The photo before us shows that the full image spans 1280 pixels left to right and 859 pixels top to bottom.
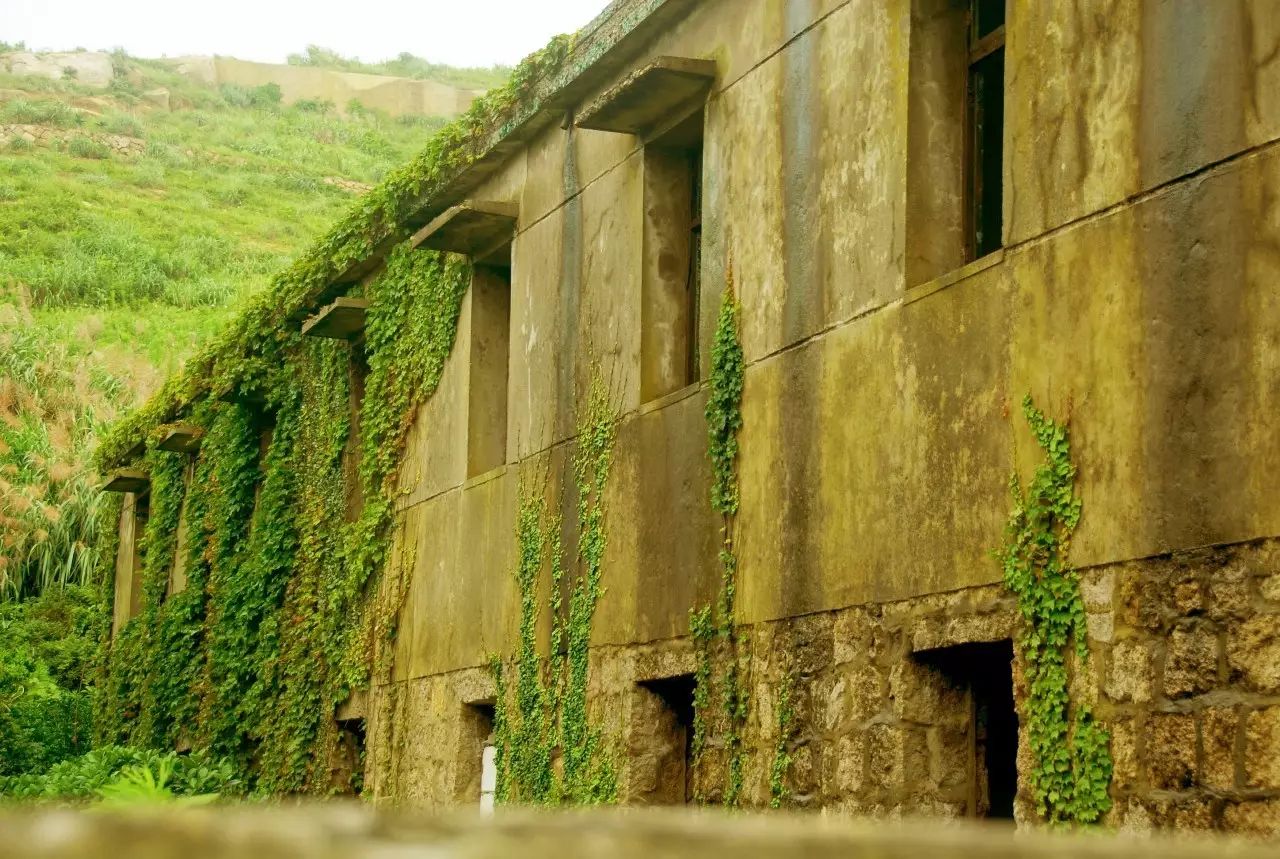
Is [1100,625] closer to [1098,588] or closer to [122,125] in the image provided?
[1098,588]

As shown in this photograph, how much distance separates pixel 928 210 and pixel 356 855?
291 inches

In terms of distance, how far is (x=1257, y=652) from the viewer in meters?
6.60

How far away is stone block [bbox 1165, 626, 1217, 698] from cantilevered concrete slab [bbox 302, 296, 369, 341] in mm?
10606

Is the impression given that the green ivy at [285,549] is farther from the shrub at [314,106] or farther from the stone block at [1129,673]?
the shrub at [314,106]

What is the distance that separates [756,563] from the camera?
9.99 metres

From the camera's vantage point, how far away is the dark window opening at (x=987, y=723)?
851 centimetres

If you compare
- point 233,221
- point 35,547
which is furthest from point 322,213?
point 35,547

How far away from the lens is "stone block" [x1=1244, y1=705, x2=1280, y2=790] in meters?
6.51

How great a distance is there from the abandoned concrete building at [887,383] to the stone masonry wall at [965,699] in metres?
0.01

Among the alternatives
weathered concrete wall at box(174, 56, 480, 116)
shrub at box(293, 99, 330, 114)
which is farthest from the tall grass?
weathered concrete wall at box(174, 56, 480, 116)

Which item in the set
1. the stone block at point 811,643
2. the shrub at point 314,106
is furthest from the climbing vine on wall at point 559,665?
the shrub at point 314,106

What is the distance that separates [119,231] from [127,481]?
3934cm

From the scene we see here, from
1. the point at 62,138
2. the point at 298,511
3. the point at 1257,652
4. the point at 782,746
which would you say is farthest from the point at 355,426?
the point at 62,138

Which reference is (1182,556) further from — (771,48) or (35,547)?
(35,547)
